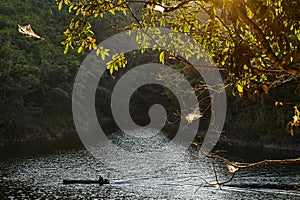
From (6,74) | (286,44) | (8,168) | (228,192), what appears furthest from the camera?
(6,74)

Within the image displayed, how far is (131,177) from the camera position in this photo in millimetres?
28203

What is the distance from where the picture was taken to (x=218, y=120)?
47.2m

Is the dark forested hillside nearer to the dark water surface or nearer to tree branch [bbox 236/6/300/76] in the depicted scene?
the dark water surface

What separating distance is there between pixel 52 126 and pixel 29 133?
469cm

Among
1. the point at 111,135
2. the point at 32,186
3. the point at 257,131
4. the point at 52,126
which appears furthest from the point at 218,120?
the point at 32,186

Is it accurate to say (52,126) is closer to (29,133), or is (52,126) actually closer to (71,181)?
(29,133)

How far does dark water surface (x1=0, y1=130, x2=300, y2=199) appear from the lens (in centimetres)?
2389

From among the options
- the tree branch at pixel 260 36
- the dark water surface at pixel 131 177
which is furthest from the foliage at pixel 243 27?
the dark water surface at pixel 131 177

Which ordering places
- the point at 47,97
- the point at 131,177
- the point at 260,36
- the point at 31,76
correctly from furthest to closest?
the point at 47,97 → the point at 31,76 → the point at 131,177 → the point at 260,36

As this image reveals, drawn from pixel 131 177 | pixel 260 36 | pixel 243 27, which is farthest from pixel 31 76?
pixel 260 36

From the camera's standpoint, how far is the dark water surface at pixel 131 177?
941 inches

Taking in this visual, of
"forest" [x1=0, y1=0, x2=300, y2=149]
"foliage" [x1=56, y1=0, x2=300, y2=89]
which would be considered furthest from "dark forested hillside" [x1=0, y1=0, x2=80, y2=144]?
"foliage" [x1=56, y1=0, x2=300, y2=89]

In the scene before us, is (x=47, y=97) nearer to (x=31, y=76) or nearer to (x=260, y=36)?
(x=31, y=76)

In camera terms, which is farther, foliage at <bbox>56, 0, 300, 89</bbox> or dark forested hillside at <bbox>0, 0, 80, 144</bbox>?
dark forested hillside at <bbox>0, 0, 80, 144</bbox>
